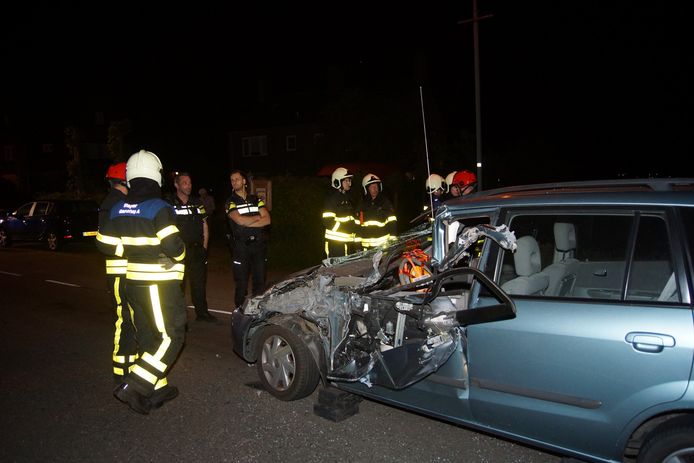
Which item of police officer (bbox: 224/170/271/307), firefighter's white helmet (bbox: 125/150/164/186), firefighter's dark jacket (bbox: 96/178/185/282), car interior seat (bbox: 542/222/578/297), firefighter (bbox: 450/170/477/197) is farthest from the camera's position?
firefighter (bbox: 450/170/477/197)

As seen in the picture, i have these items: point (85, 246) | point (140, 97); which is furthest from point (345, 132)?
point (140, 97)

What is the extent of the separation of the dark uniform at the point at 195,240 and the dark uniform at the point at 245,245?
39cm

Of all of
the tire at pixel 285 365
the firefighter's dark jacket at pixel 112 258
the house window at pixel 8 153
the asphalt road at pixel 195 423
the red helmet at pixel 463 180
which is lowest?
the asphalt road at pixel 195 423

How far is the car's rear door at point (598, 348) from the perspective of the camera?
2.89 meters

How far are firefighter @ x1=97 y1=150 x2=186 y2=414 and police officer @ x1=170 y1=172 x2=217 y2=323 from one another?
2.39 metres

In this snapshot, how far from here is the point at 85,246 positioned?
18562 millimetres

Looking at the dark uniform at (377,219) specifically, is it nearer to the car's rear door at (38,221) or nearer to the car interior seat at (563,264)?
the car interior seat at (563,264)

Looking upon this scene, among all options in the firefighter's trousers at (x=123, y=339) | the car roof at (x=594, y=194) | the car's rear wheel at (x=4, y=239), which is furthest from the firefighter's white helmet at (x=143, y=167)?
the car's rear wheel at (x=4, y=239)

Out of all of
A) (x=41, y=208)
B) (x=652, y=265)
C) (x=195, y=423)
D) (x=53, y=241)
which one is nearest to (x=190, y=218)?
(x=195, y=423)

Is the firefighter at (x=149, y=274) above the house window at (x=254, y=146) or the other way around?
the other way around

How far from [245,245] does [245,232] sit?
0.56 ft

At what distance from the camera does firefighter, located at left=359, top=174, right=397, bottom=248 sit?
830 centimetres

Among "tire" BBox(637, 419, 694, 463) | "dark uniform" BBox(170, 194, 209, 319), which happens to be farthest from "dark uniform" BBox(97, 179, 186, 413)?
"tire" BBox(637, 419, 694, 463)

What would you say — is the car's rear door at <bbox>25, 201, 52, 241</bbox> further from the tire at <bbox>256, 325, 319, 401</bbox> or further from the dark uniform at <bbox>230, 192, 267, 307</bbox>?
the tire at <bbox>256, 325, 319, 401</bbox>
